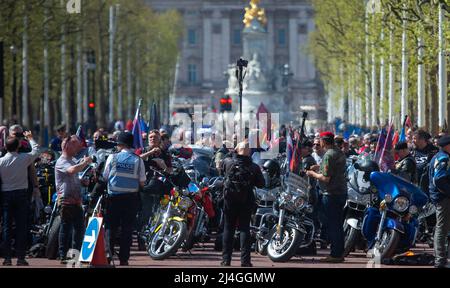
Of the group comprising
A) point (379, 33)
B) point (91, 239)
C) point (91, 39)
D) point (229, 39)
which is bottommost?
point (91, 239)

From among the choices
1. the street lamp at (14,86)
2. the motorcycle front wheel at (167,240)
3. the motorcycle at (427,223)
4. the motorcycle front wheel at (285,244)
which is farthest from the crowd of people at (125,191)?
the street lamp at (14,86)

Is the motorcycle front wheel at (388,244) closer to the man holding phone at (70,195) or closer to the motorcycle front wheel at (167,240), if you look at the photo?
the motorcycle front wheel at (167,240)

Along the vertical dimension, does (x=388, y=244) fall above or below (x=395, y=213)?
below

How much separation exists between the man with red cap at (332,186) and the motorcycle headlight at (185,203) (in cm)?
187

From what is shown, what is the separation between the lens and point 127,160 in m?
23.4

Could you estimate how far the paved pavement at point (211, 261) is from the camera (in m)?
23.3

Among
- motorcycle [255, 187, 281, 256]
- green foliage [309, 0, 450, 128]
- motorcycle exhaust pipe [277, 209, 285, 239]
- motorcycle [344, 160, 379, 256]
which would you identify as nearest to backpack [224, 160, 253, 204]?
motorcycle exhaust pipe [277, 209, 285, 239]

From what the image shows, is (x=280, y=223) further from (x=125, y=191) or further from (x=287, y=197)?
(x=125, y=191)

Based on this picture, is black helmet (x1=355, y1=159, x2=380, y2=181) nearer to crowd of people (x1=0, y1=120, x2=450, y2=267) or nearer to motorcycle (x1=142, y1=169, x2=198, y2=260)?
crowd of people (x1=0, y1=120, x2=450, y2=267)

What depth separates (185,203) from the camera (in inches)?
995

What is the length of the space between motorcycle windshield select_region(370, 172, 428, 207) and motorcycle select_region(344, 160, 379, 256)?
766 mm

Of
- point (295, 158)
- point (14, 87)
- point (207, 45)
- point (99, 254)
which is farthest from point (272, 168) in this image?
point (207, 45)

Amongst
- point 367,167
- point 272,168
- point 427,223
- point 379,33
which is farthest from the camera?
point 379,33

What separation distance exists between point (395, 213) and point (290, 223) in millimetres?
1772
